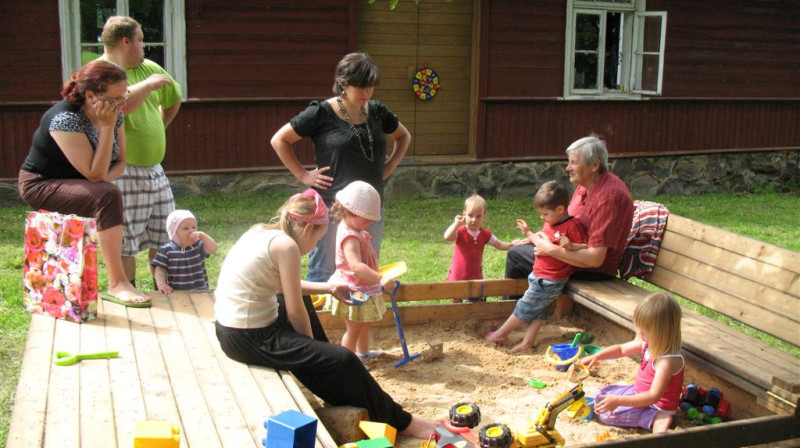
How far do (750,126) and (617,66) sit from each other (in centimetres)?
250

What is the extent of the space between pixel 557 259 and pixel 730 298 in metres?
0.99

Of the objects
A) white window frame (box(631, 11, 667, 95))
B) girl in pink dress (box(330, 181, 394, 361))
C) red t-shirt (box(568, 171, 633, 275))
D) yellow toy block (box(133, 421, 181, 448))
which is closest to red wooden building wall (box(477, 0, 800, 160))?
white window frame (box(631, 11, 667, 95))

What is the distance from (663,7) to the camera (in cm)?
1217

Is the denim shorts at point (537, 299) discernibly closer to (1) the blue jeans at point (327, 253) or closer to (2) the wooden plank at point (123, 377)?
(1) the blue jeans at point (327, 253)

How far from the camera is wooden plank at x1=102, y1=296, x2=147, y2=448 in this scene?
3.23m

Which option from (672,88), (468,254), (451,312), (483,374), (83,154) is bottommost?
(483,374)

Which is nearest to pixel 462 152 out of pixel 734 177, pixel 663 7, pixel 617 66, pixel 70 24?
pixel 617 66

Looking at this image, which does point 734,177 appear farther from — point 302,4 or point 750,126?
point 302,4

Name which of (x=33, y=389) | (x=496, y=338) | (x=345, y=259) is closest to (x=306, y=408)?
(x=33, y=389)

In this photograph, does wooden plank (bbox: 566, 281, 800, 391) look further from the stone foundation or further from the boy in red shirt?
the stone foundation

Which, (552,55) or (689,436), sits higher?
(552,55)

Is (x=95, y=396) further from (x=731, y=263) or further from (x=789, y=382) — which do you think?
(x=731, y=263)

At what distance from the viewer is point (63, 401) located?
3.40 meters

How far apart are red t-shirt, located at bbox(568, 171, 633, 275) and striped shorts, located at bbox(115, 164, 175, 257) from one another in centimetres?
252
